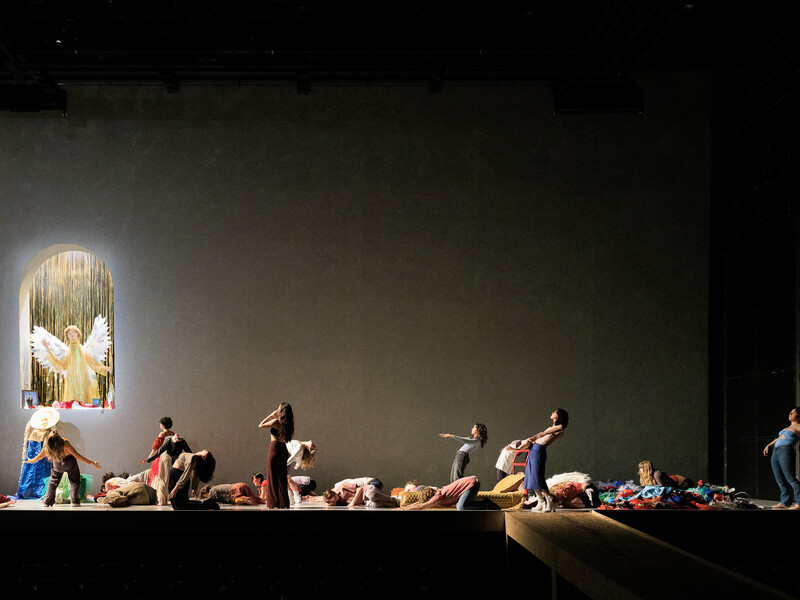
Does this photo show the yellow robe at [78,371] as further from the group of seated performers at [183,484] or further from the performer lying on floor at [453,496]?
the performer lying on floor at [453,496]

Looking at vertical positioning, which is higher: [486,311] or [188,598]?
[486,311]

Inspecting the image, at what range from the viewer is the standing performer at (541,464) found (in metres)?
8.27

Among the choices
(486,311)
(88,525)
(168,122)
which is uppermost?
(168,122)

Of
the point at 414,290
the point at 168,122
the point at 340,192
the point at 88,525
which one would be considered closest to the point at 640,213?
the point at 414,290

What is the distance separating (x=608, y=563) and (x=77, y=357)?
9820mm

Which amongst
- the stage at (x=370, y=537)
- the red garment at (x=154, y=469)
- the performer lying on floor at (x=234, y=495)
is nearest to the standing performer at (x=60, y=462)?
the stage at (x=370, y=537)

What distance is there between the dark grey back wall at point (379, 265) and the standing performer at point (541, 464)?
4.28 metres

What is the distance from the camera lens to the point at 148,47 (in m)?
11.4

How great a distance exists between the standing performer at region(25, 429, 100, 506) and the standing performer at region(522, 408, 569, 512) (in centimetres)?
452

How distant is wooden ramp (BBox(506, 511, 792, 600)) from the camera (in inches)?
165

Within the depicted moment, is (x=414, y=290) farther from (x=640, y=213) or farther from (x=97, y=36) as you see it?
(x=97, y=36)

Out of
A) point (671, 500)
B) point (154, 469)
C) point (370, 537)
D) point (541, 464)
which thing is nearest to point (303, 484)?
point (154, 469)

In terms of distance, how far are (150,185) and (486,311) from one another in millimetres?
5271

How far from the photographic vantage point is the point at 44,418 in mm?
11484
